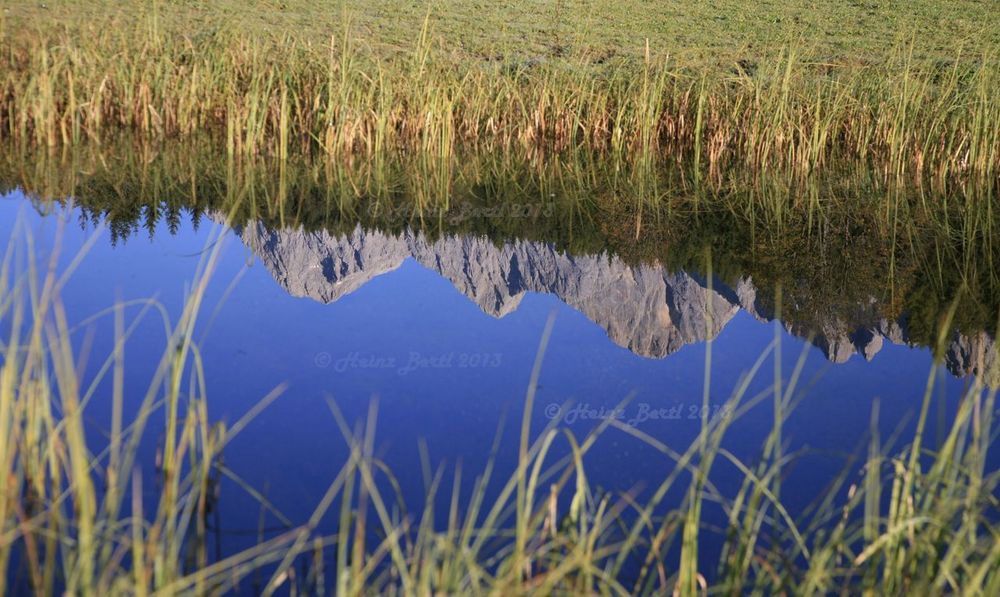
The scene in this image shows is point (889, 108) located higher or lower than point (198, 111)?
higher

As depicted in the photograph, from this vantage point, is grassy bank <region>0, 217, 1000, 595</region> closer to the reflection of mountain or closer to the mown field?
the reflection of mountain

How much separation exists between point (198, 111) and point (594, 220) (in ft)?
8.14

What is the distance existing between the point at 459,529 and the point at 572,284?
1.98 metres

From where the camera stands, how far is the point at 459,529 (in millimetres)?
2109

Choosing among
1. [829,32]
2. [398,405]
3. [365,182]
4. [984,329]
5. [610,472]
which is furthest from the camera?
[829,32]

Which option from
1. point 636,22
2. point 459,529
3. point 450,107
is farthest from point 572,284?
point 636,22

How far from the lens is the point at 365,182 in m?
5.54

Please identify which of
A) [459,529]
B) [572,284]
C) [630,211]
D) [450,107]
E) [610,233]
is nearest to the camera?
[459,529]

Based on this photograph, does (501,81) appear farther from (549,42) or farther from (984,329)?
(549,42)

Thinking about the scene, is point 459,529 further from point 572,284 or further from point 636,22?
point 636,22

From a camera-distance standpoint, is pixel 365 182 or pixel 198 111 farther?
pixel 198 111

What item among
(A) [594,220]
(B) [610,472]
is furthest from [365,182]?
(B) [610,472]

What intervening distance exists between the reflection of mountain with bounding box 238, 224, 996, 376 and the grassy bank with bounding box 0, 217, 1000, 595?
1.04 m

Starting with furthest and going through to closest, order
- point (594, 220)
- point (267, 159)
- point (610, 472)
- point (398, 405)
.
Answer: point (267, 159)
point (594, 220)
point (398, 405)
point (610, 472)
